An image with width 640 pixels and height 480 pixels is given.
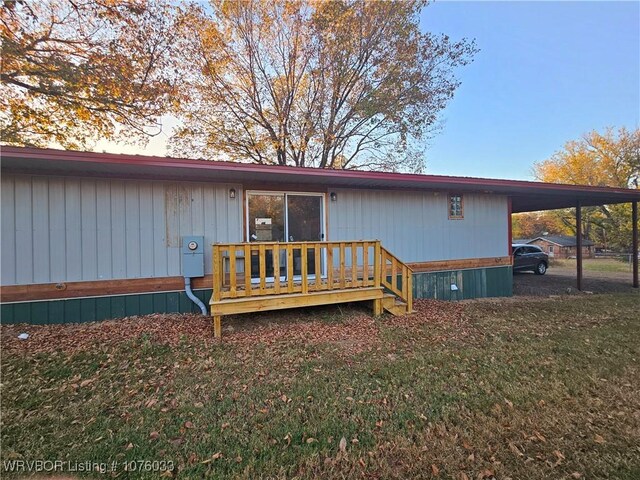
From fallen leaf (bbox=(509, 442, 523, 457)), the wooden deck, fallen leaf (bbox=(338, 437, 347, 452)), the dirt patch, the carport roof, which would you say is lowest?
fallen leaf (bbox=(509, 442, 523, 457))

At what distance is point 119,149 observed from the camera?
952 cm

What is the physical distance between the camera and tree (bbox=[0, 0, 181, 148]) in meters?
7.04

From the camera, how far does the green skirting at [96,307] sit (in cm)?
429

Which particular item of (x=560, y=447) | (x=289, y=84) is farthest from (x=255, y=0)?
(x=560, y=447)

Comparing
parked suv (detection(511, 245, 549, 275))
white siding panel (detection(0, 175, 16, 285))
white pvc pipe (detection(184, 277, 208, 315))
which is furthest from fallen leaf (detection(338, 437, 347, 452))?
parked suv (detection(511, 245, 549, 275))

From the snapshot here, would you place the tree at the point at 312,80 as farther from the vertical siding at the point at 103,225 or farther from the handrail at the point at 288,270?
the handrail at the point at 288,270

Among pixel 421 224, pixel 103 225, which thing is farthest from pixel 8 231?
pixel 421 224

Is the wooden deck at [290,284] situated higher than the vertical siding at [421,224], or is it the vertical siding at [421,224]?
the vertical siding at [421,224]

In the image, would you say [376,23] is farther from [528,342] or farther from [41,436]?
[41,436]

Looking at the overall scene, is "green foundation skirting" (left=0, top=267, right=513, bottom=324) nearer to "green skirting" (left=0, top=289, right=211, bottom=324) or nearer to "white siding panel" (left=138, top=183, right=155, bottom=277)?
"green skirting" (left=0, top=289, right=211, bottom=324)

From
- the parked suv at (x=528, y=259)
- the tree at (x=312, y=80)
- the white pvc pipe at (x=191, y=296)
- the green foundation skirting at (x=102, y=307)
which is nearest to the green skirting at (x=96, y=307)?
the green foundation skirting at (x=102, y=307)

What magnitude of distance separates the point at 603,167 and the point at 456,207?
24.9 m

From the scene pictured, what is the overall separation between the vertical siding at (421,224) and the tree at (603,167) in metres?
20.6

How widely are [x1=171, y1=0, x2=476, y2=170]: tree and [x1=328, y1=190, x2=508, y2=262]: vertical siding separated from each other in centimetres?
512
